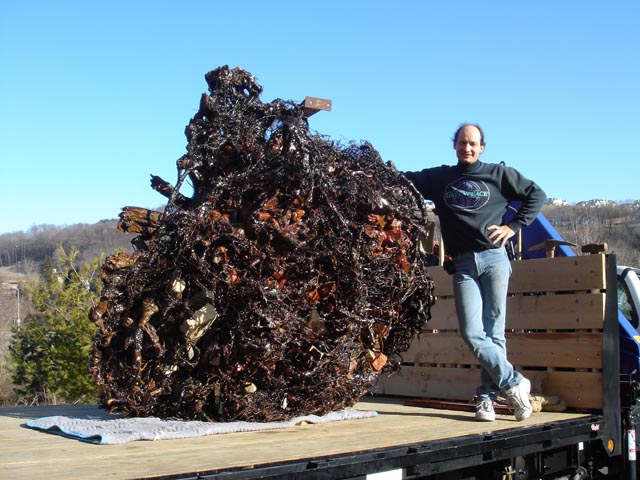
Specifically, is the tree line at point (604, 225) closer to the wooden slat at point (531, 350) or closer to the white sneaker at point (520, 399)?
the wooden slat at point (531, 350)

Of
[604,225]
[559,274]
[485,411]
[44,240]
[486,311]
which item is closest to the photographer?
[485,411]

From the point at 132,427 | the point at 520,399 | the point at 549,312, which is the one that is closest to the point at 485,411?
the point at 520,399

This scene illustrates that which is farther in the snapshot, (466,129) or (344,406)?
(466,129)

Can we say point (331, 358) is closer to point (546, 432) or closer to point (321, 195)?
point (321, 195)

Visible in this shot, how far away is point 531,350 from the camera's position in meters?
5.02

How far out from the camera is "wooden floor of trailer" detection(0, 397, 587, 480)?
2.56 meters

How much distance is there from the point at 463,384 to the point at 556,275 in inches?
38.6

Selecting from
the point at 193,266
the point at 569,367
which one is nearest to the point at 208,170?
the point at 193,266

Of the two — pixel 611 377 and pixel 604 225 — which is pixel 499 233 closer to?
pixel 611 377

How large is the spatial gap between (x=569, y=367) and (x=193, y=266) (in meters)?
2.63

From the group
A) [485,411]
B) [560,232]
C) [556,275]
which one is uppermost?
[560,232]

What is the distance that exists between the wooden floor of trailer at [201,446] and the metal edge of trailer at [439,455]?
87 millimetres

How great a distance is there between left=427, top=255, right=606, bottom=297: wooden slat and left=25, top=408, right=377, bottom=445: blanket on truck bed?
200 cm

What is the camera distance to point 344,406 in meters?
4.23
